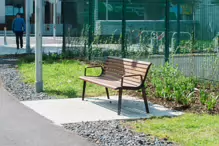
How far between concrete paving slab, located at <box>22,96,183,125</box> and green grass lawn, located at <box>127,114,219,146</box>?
0.50 meters

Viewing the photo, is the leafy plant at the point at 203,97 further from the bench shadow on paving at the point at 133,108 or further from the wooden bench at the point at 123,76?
the wooden bench at the point at 123,76

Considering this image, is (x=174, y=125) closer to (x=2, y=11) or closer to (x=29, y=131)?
(x=29, y=131)

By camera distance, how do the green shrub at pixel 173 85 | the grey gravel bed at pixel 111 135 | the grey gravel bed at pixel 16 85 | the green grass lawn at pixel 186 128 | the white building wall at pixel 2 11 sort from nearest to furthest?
the grey gravel bed at pixel 111 135 → the green grass lawn at pixel 186 128 → the green shrub at pixel 173 85 → the grey gravel bed at pixel 16 85 → the white building wall at pixel 2 11

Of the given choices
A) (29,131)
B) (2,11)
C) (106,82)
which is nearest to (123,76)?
(106,82)

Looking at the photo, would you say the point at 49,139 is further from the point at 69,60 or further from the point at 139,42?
the point at 69,60

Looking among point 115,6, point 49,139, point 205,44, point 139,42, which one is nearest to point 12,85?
point 139,42

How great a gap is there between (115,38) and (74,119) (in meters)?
7.71

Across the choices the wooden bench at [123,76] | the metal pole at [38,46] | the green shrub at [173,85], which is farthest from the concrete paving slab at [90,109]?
the metal pole at [38,46]

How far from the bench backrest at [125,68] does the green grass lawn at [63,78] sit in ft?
2.68

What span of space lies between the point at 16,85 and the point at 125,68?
361 centimetres

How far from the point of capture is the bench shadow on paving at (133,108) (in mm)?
9055

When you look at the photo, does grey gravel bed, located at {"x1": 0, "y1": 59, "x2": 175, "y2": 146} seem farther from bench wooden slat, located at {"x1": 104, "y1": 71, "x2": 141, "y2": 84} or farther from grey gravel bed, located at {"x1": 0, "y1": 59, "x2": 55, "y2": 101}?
grey gravel bed, located at {"x1": 0, "y1": 59, "x2": 55, "y2": 101}

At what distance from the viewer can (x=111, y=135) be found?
293 inches

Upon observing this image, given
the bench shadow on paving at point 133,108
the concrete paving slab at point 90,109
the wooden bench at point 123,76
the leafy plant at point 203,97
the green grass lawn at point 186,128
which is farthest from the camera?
the leafy plant at point 203,97
